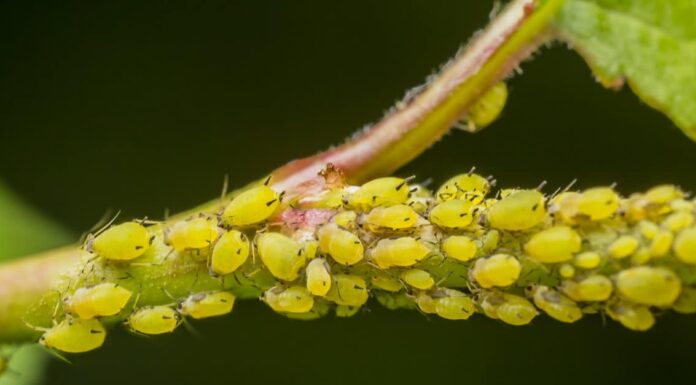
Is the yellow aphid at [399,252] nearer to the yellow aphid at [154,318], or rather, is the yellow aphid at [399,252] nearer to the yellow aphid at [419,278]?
the yellow aphid at [419,278]

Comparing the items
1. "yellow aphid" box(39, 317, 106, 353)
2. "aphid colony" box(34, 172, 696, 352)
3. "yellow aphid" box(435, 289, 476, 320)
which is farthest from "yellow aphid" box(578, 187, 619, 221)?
"yellow aphid" box(39, 317, 106, 353)

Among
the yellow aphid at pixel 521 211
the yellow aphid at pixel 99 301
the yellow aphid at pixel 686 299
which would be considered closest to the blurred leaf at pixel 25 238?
the yellow aphid at pixel 99 301

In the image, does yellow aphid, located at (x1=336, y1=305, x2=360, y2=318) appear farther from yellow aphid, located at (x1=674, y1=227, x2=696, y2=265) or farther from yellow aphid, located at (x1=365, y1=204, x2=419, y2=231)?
yellow aphid, located at (x1=674, y1=227, x2=696, y2=265)

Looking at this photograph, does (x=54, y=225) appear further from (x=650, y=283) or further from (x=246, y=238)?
(x=650, y=283)

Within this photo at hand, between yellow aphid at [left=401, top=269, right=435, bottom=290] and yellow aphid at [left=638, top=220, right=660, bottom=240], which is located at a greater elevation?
yellow aphid at [left=401, top=269, right=435, bottom=290]

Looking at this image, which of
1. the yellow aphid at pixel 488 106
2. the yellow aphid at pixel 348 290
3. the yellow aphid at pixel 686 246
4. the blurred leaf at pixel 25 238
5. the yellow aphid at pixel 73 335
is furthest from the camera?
the blurred leaf at pixel 25 238
